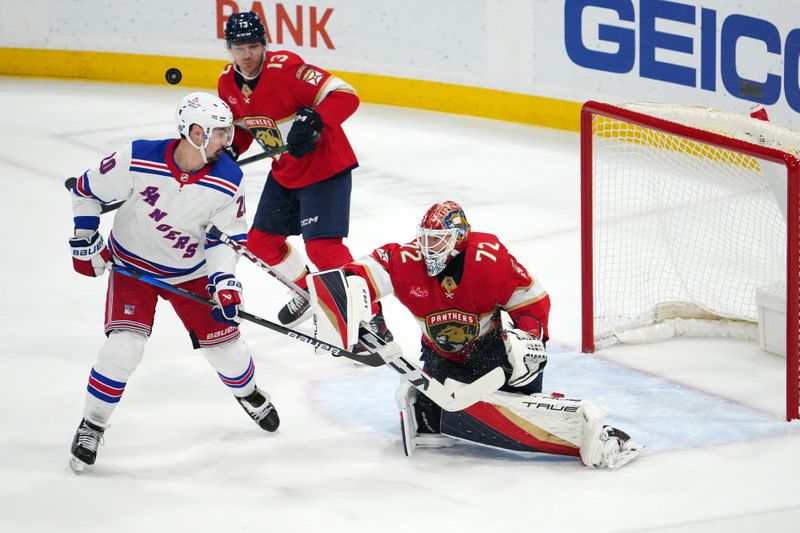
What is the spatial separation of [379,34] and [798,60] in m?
2.80

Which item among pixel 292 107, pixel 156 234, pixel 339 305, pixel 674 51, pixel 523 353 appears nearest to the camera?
pixel 523 353

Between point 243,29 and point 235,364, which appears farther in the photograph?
point 243,29

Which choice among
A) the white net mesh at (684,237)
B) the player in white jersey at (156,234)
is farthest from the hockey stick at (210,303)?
the white net mesh at (684,237)

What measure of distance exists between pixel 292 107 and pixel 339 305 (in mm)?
1131

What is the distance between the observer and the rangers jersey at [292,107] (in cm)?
434

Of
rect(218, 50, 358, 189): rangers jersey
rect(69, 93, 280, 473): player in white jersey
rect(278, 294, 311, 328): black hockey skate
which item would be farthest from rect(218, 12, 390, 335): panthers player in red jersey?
rect(69, 93, 280, 473): player in white jersey

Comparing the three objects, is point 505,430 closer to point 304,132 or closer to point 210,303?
point 210,303

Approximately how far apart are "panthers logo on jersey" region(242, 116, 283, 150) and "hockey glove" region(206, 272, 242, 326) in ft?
3.26

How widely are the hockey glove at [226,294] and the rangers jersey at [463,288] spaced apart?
319mm

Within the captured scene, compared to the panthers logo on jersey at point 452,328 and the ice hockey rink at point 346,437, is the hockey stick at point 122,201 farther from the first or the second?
the panthers logo on jersey at point 452,328

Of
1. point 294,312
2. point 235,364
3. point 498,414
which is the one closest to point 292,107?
point 294,312

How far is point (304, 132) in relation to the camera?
4199 mm

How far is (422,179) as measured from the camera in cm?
687

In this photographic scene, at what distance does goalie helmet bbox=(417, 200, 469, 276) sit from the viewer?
3.43 metres
